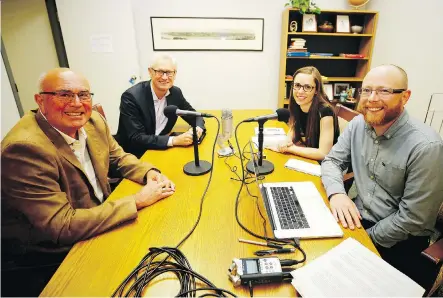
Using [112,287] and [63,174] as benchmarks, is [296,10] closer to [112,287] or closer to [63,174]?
[63,174]

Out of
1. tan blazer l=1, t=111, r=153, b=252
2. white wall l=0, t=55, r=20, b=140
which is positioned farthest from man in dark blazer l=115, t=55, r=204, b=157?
white wall l=0, t=55, r=20, b=140

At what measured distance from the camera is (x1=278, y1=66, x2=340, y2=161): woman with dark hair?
1691mm

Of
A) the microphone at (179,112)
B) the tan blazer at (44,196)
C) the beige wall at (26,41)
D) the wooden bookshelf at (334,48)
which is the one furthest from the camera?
the wooden bookshelf at (334,48)

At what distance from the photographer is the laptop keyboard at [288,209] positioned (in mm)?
999

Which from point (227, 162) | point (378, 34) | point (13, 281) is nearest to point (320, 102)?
point (227, 162)

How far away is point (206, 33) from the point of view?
3.73 meters

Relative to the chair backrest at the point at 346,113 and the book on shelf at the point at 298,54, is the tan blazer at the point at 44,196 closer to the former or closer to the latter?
the chair backrest at the point at 346,113

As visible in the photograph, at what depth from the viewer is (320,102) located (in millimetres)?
1834

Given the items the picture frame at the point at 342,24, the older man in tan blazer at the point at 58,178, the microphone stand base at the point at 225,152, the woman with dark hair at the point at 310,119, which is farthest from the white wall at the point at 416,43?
the older man in tan blazer at the point at 58,178

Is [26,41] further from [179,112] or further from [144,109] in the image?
[179,112]

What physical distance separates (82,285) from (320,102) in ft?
5.60

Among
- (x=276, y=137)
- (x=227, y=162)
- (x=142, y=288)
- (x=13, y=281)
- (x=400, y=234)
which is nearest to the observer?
(x=142, y=288)

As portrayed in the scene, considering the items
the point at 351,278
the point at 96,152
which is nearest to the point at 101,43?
the point at 96,152

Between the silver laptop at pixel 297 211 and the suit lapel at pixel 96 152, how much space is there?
2.77ft
